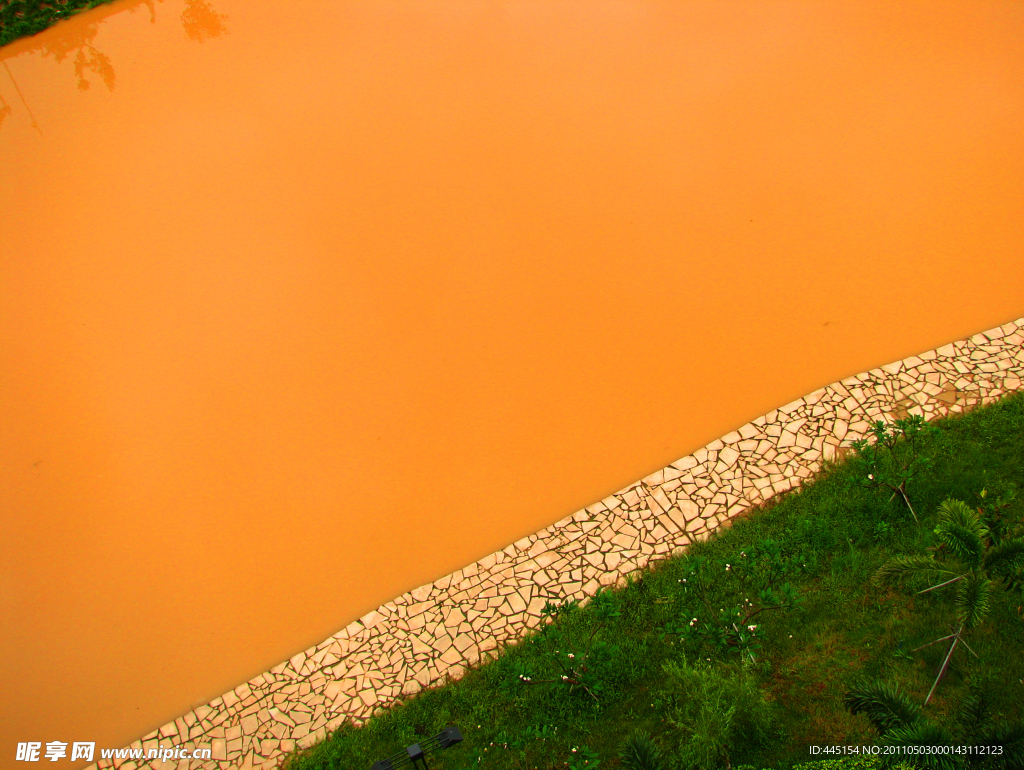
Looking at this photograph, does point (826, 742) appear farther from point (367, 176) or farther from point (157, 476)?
point (367, 176)

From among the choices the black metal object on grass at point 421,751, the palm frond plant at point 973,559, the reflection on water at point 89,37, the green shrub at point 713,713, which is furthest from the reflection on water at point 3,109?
the palm frond plant at point 973,559

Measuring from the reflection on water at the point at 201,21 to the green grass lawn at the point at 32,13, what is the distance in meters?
0.95

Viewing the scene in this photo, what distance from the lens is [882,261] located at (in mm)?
4504

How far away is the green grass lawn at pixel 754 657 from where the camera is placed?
2928mm

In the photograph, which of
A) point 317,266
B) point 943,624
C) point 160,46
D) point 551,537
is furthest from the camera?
point 160,46

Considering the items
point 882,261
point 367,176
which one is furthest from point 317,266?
point 882,261

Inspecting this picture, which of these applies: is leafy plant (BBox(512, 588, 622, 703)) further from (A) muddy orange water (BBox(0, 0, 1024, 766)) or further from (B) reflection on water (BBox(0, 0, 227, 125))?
(B) reflection on water (BBox(0, 0, 227, 125))

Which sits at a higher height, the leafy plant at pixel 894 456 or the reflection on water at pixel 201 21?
the reflection on water at pixel 201 21

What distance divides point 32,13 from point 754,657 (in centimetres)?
844

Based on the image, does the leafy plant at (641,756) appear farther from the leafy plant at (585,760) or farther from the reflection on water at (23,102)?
the reflection on water at (23,102)

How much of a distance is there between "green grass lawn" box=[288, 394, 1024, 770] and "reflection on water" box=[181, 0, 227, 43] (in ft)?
20.1

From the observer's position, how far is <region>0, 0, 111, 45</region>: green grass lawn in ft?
22.0

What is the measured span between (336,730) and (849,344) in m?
3.57

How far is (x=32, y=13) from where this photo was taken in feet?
22.4
